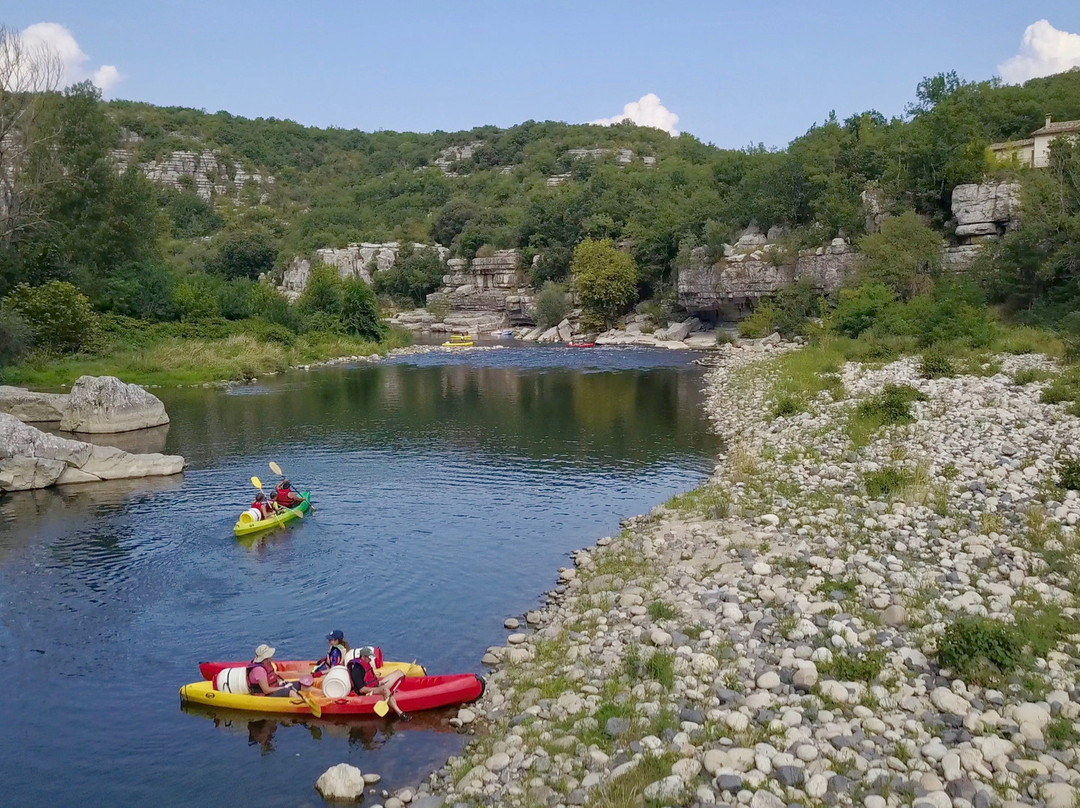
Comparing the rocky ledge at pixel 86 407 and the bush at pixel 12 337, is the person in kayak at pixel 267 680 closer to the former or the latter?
the rocky ledge at pixel 86 407

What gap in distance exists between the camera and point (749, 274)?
6059 centimetres

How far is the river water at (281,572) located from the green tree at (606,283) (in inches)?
1651

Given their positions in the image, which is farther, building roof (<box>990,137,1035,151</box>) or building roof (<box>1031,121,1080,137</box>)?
building roof (<box>990,137,1035,151</box>)

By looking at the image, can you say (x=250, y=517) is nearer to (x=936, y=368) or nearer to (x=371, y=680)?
(x=371, y=680)

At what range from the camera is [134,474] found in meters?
24.1

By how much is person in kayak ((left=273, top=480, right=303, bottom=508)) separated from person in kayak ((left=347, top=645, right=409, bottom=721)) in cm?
921

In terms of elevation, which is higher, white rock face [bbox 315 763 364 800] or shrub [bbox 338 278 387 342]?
shrub [bbox 338 278 387 342]

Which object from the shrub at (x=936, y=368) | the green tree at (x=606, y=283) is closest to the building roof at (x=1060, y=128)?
the shrub at (x=936, y=368)

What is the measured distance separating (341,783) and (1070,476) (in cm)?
1345

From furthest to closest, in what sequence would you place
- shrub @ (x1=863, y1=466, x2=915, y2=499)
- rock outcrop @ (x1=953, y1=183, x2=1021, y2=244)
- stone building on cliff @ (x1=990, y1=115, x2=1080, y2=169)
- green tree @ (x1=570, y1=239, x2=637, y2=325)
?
green tree @ (x1=570, y1=239, x2=637, y2=325) → rock outcrop @ (x1=953, y1=183, x2=1021, y2=244) → stone building on cliff @ (x1=990, y1=115, x2=1080, y2=169) → shrub @ (x1=863, y1=466, x2=915, y2=499)

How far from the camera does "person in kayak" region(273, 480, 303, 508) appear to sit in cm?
1981

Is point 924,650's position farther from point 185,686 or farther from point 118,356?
point 118,356

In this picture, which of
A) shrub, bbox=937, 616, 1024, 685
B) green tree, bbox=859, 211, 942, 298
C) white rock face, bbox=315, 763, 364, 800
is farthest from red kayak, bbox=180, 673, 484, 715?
green tree, bbox=859, 211, 942, 298

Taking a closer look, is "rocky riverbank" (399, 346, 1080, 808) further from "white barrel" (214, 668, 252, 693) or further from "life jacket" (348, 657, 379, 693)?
"white barrel" (214, 668, 252, 693)
